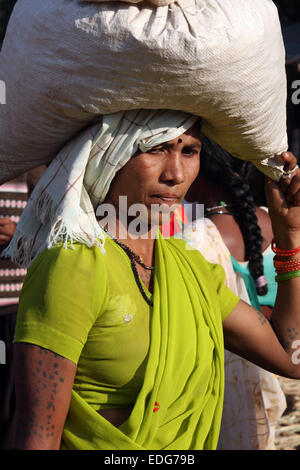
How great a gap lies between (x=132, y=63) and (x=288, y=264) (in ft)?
3.10

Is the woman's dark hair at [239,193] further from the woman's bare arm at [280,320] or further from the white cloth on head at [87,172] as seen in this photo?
the white cloth on head at [87,172]

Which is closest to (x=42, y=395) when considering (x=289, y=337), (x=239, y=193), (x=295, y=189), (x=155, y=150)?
(x=155, y=150)

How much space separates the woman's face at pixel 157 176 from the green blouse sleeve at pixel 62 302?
0.27 m

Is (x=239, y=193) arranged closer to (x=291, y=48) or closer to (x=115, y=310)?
(x=115, y=310)

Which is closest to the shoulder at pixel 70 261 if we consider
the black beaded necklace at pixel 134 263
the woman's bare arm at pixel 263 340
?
the black beaded necklace at pixel 134 263

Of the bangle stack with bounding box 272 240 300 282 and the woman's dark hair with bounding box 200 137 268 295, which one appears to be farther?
the woman's dark hair with bounding box 200 137 268 295

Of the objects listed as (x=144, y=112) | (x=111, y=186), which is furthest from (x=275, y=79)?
(x=111, y=186)

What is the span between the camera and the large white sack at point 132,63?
1566 mm

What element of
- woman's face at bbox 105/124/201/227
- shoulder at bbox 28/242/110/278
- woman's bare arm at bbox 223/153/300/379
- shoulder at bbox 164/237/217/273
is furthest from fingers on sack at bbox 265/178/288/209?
shoulder at bbox 28/242/110/278

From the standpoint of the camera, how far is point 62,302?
5.24ft

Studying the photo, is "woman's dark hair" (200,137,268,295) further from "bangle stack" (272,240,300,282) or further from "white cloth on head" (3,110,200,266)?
"white cloth on head" (3,110,200,266)

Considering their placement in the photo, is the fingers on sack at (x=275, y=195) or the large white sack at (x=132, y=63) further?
the fingers on sack at (x=275, y=195)

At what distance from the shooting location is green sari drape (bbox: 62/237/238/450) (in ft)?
5.56

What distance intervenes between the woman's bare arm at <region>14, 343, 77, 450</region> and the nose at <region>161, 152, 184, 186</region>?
23.6 inches
